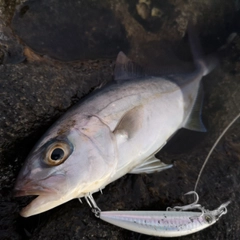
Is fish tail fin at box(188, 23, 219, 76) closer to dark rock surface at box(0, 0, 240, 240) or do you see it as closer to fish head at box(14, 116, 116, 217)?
dark rock surface at box(0, 0, 240, 240)

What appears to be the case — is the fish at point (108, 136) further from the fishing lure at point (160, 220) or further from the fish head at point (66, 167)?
the fishing lure at point (160, 220)

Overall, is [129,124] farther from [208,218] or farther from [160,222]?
[208,218]

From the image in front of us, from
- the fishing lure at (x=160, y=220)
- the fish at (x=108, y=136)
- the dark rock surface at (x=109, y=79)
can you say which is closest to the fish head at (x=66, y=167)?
the fish at (x=108, y=136)

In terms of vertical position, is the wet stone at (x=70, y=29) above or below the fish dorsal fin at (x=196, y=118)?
above

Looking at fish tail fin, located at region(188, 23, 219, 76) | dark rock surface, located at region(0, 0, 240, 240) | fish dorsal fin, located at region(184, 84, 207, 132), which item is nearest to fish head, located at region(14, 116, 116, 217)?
dark rock surface, located at region(0, 0, 240, 240)

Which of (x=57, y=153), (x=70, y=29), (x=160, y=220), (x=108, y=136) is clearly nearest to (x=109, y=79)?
(x=70, y=29)

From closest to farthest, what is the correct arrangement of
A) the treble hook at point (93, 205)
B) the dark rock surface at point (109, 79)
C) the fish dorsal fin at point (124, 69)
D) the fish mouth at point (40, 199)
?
the fish mouth at point (40, 199), the treble hook at point (93, 205), the dark rock surface at point (109, 79), the fish dorsal fin at point (124, 69)
